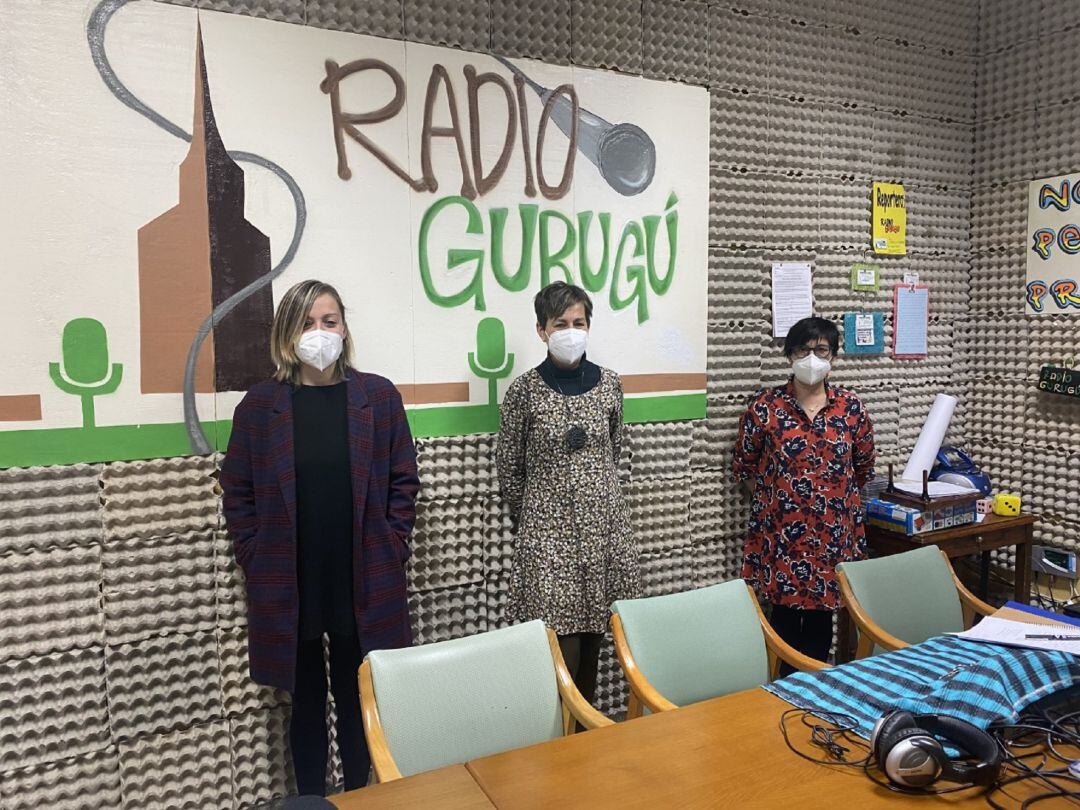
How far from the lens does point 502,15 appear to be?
128 inches

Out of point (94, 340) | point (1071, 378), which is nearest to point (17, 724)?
point (94, 340)

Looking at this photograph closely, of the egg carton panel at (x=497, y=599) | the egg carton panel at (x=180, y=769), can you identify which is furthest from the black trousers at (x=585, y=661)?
the egg carton panel at (x=180, y=769)

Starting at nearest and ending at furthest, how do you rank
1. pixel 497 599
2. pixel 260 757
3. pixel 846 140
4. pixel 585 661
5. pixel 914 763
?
1. pixel 914 763
2. pixel 260 757
3. pixel 585 661
4. pixel 497 599
5. pixel 846 140

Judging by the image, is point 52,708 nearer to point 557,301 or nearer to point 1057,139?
point 557,301

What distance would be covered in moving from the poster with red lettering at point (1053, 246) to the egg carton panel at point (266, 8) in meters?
3.63

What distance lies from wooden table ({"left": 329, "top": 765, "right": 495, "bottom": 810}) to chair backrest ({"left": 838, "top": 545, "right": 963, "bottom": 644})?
165 centimetres

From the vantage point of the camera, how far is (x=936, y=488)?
158 inches

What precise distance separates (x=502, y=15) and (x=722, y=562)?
100 inches

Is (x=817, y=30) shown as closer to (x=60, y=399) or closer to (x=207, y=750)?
(x=60, y=399)

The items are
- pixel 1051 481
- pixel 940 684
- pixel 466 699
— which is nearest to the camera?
pixel 940 684

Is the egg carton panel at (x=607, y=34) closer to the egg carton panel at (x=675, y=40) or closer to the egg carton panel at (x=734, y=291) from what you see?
the egg carton panel at (x=675, y=40)

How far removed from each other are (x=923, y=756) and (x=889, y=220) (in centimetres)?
333

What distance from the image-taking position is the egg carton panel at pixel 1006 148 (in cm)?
432

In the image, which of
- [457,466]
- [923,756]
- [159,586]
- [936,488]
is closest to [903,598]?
[936,488]
